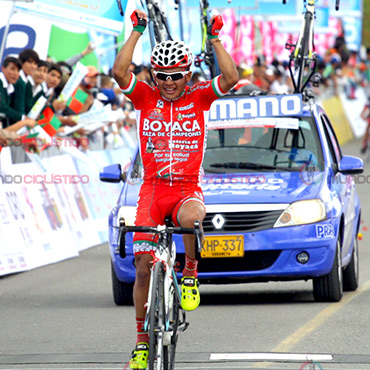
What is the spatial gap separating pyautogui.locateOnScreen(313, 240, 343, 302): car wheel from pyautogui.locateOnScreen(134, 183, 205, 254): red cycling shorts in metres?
3.07

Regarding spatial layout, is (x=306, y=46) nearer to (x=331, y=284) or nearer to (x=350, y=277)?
(x=350, y=277)

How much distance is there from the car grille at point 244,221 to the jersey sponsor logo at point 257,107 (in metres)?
1.43

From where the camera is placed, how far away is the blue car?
32.0 feet

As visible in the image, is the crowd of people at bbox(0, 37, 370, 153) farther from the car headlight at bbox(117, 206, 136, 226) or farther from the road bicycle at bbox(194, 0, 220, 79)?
the car headlight at bbox(117, 206, 136, 226)

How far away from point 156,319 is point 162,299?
15 centimetres

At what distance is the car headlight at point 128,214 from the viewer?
9.90m

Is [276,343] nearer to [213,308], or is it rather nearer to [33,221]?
[213,308]

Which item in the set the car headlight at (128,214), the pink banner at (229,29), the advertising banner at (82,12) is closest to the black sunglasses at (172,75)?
the car headlight at (128,214)

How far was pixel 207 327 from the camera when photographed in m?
8.99

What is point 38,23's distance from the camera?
18453mm

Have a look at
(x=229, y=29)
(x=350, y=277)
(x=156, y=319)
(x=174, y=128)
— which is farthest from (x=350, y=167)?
(x=229, y=29)

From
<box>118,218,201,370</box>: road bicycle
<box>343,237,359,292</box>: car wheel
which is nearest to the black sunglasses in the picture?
<box>118,218,201,370</box>: road bicycle

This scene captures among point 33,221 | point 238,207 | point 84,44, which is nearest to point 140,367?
point 238,207

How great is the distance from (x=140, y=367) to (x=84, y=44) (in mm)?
14540
